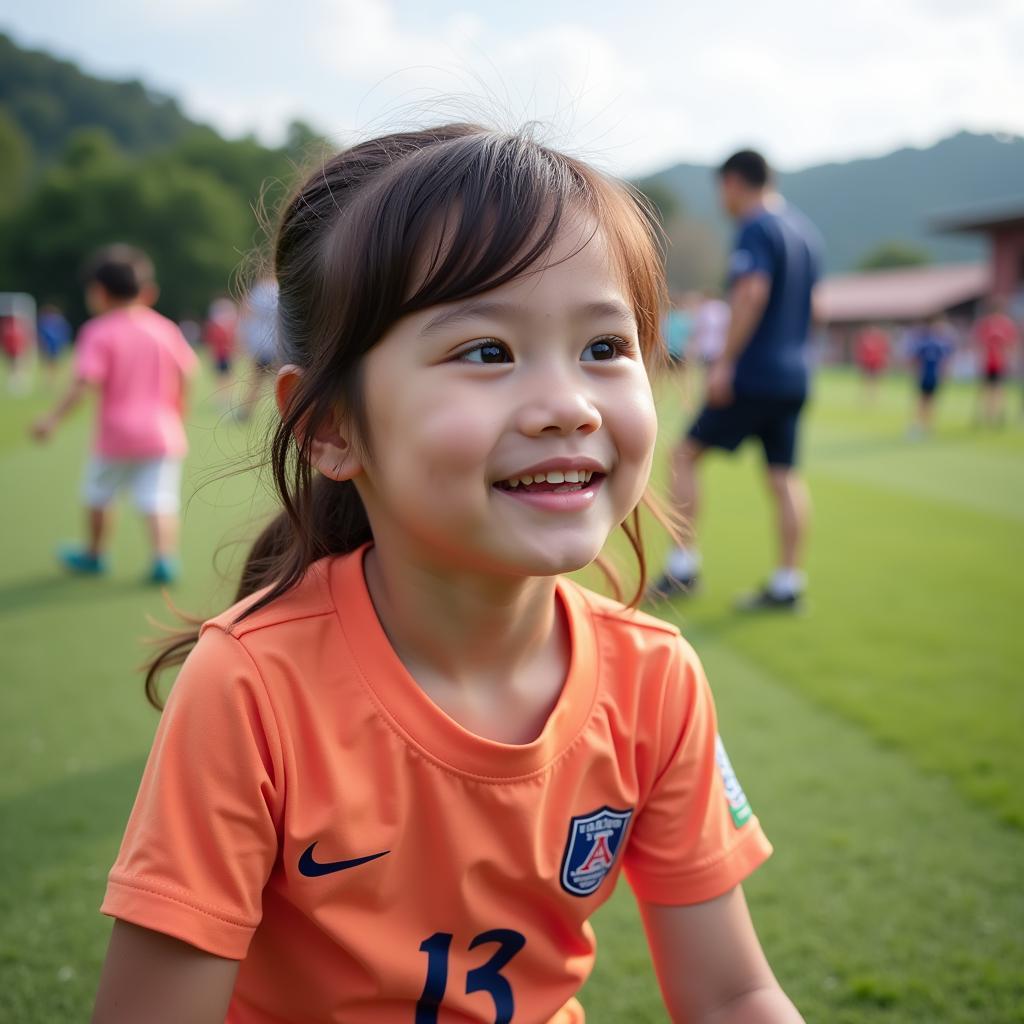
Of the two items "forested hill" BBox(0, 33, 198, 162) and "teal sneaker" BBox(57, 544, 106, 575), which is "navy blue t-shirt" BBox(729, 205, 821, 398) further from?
"forested hill" BBox(0, 33, 198, 162)

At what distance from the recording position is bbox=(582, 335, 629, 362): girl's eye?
4.21ft

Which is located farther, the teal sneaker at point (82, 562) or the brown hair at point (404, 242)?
the teal sneaker at point (82, 562)

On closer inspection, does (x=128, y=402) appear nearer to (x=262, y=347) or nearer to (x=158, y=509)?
(x=158, y=509)

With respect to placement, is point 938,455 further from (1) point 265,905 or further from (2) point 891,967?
(1) point 265,905

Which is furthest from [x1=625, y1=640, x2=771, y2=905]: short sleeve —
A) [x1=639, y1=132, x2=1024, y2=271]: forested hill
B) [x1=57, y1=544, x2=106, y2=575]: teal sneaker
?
[x1=639, y1=132, x2=1024, y2=271]: forested hill

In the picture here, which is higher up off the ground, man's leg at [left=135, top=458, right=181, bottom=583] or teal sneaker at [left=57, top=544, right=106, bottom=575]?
man's leg at [left=135, top=458, right=181, bottom=583]

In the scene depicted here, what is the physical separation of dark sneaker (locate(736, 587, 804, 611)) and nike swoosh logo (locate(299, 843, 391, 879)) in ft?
14.0

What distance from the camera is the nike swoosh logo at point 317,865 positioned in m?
1.25

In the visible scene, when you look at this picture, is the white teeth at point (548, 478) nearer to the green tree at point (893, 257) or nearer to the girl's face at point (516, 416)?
the girl's face at point (516, 416)

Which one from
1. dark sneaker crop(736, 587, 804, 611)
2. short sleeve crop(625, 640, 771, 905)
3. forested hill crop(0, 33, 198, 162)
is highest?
forested hill crop(0, 33, 198, 162)

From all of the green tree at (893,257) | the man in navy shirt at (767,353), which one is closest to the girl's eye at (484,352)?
the man in navy shirt at (767,353)

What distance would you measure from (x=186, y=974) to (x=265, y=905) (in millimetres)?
160

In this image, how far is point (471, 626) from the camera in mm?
1436

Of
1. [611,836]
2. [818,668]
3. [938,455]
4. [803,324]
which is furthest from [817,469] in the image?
[611,836]
